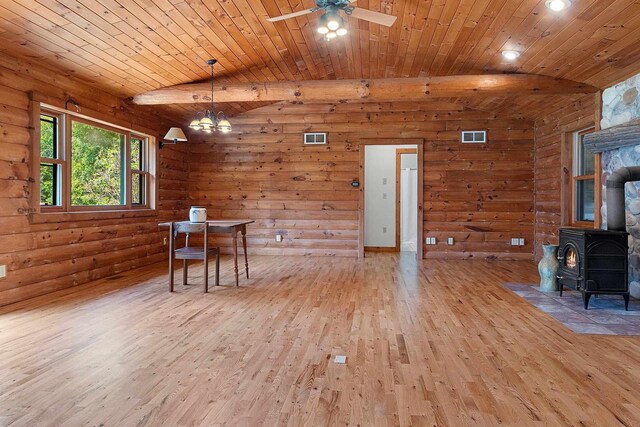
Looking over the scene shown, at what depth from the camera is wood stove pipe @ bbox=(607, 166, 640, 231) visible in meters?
3.84

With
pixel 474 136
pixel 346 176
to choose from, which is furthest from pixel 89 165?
pixel 474 136

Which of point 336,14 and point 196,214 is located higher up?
point 336,14

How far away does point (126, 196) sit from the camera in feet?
18.6

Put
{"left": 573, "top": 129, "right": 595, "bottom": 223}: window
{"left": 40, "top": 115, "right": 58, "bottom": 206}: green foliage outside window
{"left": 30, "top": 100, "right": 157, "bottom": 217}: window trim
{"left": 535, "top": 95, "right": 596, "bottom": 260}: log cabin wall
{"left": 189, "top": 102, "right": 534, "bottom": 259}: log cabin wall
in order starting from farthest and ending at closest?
1. {"left": 189, "top": 102, "right": 534, "bottom": 259}: log cabin wall
2. {"left": 535, "top": 95, "right": 596, "bottom": 260}: log cabin wall
3. {"left": 573, "top": 129, "right": 595, "bottom": 223}: window
4. {"left": 40, "top": 115, "right": 58, "bottom": 206}: green foliage outside window
5. {"left": 30, "top": 100, "right": 157, "bottom": 217}: window trim

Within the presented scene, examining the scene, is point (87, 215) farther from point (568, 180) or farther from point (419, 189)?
point (568, 180)

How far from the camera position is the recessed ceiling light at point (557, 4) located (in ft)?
10.3

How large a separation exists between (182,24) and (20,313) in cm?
307

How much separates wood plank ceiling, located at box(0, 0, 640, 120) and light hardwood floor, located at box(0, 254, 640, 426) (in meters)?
2.52

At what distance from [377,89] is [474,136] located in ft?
8.81

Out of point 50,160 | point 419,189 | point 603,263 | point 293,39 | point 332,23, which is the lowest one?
point 603,263

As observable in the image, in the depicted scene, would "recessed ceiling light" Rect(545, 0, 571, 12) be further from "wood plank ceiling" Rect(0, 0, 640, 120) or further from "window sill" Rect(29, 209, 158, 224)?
"window sill" Rect(29, 209, 158, 224)

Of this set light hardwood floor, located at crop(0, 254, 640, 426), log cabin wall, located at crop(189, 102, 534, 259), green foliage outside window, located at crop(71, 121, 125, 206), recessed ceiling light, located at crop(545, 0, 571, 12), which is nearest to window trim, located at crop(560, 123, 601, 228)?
log cabin wall, located at crop(189, 102, 534, 259)

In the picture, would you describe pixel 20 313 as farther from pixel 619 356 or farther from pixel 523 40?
pixel 523 40

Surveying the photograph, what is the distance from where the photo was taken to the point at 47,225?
421 centimetres
